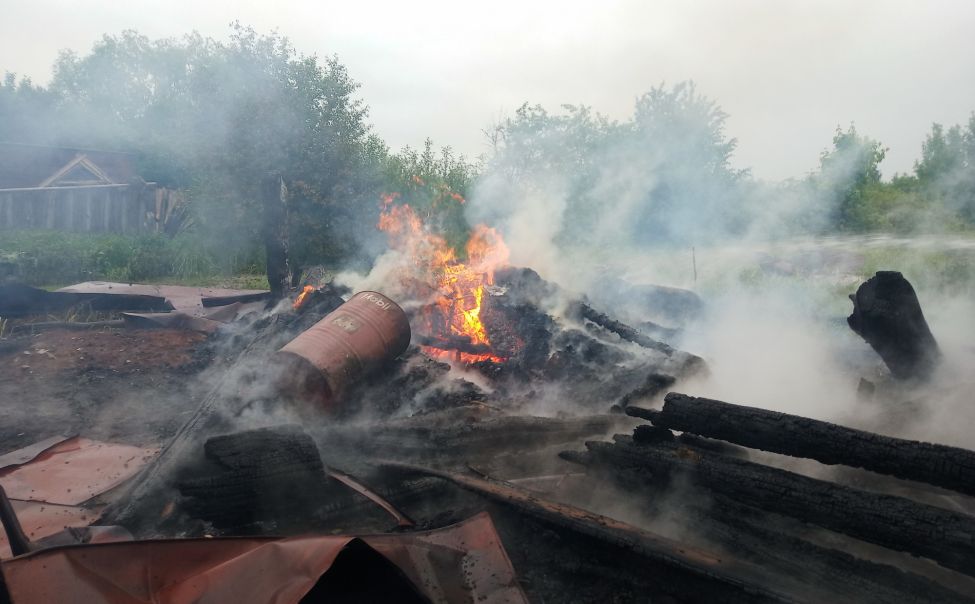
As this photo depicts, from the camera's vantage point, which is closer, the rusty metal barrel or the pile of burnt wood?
the pile of burnt wood

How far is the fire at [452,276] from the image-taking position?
7.94m

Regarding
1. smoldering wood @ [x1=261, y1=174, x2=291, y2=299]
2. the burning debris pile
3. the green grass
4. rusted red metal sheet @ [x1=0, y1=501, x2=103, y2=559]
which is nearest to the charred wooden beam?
the burning debris pile

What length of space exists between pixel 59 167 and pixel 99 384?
64.1 feet

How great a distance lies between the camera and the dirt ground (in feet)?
20.4

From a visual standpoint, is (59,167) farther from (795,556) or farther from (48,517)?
(795,556)

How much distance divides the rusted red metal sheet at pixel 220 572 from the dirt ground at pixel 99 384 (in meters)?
3.62

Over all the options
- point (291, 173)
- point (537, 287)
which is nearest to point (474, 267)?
point (537, 287)

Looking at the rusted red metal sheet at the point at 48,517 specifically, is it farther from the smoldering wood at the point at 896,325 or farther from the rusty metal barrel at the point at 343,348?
the smoldering wood at the point at 896,325

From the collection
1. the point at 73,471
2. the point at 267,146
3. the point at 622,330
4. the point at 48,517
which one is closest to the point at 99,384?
the point at 73,471

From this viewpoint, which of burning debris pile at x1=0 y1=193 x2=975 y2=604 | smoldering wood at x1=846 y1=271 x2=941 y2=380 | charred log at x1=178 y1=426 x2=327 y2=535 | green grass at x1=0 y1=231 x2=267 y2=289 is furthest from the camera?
green grass at x1=0 y1=231 x2=267 y2=289

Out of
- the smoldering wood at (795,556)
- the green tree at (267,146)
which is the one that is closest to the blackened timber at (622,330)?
the smoldering wood at (795,556)

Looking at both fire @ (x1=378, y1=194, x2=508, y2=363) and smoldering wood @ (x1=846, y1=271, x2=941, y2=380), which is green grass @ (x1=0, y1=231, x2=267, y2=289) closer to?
fire @ (x1=378, y1=194, x2=508, y2=363)

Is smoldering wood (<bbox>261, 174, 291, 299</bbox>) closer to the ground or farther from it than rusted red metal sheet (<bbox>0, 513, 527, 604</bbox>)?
farther from it

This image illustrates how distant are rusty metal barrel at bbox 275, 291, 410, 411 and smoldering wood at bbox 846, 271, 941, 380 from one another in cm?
489
